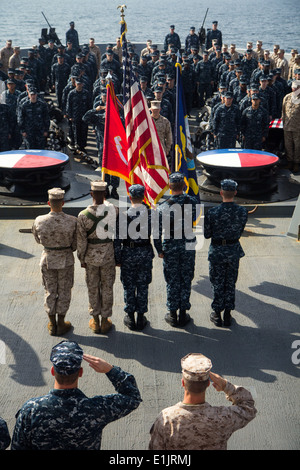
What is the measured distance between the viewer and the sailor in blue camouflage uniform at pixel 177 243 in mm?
5887

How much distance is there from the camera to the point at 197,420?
Result: 10.3ft

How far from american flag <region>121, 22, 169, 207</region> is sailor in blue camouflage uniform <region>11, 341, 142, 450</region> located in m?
3.84

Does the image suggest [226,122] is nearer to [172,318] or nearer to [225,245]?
[225,245]

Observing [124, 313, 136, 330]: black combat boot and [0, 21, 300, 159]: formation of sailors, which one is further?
Result: [0, 21, 300, 159]: formation of sailors

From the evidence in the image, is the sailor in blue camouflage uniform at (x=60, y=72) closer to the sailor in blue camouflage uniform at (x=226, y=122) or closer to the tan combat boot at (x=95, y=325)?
the sailor in blue camouflage uniform at (x=226, y=122)

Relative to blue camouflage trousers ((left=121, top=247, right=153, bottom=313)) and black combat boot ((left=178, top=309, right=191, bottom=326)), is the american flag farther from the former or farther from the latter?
black combat boot ((left=178, top=309, right=191, bottom=326))

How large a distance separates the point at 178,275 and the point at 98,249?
875mm

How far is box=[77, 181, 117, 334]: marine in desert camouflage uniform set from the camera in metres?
5.71

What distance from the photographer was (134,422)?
465 centimetres

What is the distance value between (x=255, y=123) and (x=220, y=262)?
17.2ft

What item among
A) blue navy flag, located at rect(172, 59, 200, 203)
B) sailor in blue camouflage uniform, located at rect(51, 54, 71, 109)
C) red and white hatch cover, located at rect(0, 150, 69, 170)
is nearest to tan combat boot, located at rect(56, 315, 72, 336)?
blue navy flag, located at rect(172, 59, 200, 203)

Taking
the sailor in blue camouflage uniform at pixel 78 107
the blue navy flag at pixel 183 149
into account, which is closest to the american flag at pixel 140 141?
the blue navy flag at pixel 183 149

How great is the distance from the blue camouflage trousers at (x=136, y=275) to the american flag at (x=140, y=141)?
122cm

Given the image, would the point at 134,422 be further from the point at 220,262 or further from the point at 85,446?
the point at 220,262
